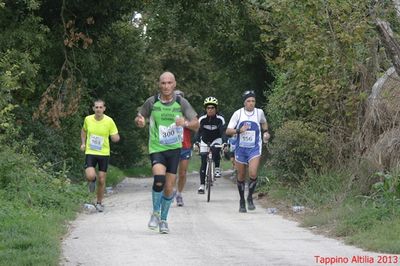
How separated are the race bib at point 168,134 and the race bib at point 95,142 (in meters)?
4.10

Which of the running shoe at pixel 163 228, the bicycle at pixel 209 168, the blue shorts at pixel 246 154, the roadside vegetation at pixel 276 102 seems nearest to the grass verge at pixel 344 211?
the roadside vegetation at pixel 276 102

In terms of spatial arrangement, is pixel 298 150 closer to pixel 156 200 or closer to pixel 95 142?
pixel 95 142

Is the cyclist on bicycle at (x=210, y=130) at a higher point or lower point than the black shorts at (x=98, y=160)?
higher

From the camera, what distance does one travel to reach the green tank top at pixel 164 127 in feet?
35.8

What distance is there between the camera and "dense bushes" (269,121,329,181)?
15617 millimetres

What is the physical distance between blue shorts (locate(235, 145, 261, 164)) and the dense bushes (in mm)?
1659

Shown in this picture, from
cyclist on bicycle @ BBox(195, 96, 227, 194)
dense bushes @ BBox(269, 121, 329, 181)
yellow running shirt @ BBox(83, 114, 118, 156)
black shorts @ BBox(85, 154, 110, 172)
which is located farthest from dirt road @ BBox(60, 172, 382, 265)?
cyclist on bicycle @ BBox(195, 96, 227, 194)

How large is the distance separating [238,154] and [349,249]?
4.97m

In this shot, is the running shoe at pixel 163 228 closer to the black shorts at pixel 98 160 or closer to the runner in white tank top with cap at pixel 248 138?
the runner in white tank top with cap at pixel 248 138

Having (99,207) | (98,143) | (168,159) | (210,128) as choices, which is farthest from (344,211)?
(210,128)

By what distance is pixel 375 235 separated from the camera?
10.2m

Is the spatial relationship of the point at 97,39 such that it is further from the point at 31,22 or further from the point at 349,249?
the point at 349,249

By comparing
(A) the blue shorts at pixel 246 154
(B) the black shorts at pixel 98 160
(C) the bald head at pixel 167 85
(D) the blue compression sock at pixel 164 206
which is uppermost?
(C) the bald head at pixel 167 85

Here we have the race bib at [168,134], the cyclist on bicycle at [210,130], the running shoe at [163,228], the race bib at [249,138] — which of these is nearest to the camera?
the race bib at [168,134]
